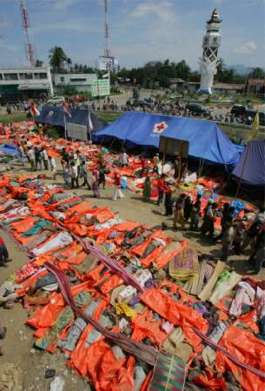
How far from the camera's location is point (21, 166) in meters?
18.7

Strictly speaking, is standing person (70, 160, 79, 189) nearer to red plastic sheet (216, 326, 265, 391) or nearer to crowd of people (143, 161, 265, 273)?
crowd of people (143, 161, 265, 273)

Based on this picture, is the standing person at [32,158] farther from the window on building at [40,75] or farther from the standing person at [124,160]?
the window on building at [40,75]

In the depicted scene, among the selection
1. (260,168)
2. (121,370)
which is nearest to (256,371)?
(121,370)

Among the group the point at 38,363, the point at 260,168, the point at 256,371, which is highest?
the point at 260,168

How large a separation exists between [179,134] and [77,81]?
57728 mm

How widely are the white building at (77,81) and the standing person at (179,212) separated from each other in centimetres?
6294

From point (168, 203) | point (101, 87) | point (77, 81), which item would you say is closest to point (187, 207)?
point (168, 203)

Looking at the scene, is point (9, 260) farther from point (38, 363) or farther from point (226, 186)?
point (226, 186)

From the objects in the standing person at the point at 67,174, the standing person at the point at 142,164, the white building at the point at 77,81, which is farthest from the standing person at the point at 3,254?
the white building at the point at 77,81

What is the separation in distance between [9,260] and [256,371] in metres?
7.43

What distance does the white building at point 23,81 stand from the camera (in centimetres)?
5606

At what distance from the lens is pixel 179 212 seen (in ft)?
34.6

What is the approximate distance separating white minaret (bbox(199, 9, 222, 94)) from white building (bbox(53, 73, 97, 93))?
86.3 feet

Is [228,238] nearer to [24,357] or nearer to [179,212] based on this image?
[179,212]
